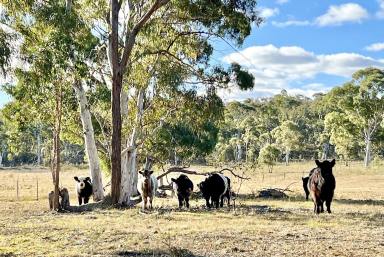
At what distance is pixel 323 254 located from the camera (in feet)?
29.6

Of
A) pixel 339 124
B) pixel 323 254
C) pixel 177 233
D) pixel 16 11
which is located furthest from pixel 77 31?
pixel 339 124

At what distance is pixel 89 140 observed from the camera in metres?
22.6

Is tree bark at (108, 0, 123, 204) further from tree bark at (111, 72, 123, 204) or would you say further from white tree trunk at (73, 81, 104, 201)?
white tree trunk at (73, 81, 104, 201)

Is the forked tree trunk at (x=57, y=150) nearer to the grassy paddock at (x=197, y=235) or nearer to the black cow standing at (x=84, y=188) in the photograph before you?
the grassy paddock at (x=197, y=235)

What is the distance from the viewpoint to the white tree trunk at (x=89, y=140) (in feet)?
71.8

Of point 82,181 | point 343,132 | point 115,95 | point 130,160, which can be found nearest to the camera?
point 115,95

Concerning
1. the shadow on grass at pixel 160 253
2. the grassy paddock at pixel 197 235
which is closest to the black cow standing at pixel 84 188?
the grassy paddock at pixel 197 235

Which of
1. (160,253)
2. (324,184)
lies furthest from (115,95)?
(160,253)

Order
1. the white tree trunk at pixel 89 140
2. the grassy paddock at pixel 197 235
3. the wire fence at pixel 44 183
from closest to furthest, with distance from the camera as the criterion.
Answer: the grassy paddock at pixel 197 235 → the white tree trunk at pixel 89 140 → the wire fence at pixel 44 183

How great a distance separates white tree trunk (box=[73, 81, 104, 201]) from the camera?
71.8 feet

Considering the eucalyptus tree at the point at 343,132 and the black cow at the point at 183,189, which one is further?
the eucalyptus tree at the point at 343,132

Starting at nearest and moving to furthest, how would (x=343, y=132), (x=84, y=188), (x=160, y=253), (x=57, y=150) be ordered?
(x=160, y=253), (x=57, y=150), (x=84, y=188), (x=343, y=132)

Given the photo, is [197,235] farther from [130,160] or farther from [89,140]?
[130,160]

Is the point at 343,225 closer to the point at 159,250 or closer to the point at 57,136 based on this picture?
the point at 159,250
